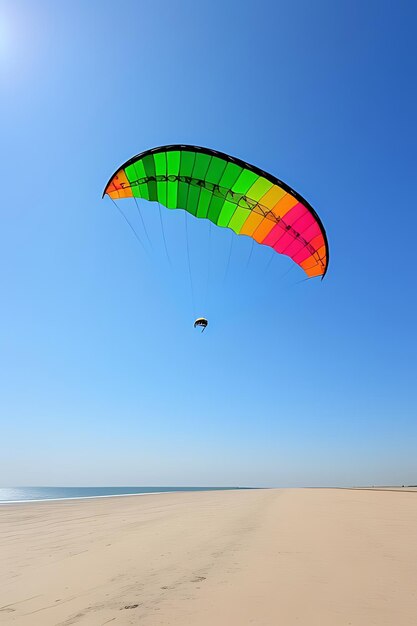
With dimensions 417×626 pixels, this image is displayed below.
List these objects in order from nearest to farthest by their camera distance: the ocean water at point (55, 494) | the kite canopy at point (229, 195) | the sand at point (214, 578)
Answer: the sand at point (214, 578) < the kite canopy at point (229, 195) < the ocean water at point (55, 494)

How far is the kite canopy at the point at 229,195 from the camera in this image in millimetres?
12359

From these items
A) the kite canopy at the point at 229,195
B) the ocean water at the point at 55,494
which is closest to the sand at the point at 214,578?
the kite canopy at the point at 229,195

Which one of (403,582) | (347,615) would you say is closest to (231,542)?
(403,582)

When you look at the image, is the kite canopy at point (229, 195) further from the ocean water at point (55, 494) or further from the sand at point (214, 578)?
the ocean water at point (55, 494)

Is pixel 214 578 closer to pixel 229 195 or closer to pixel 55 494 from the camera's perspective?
pixel 229 195

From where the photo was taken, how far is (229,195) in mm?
13711

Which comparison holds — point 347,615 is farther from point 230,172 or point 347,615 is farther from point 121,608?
point 230,172

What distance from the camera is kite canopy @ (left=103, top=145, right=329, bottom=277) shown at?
1236cm

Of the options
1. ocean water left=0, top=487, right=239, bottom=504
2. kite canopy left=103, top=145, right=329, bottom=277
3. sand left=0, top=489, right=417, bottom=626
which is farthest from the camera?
ocean water left=0, top=487, right=239, bottom=504

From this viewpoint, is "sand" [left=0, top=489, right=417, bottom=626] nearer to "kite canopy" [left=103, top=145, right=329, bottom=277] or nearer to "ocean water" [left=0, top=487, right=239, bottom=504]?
"kite canopy" [left=103, top=145, right=329, bottom=277]

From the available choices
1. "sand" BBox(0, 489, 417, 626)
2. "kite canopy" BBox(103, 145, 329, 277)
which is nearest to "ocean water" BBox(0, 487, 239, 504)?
"sand" BBox(0, 489, 417, 626)

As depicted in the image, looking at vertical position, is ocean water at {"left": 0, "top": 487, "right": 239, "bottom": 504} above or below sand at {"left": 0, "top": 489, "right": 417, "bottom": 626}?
above

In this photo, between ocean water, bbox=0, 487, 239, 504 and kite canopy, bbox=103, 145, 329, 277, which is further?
ocean water, bbox=0, 487, 239, 504

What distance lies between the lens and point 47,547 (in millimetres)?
7941
